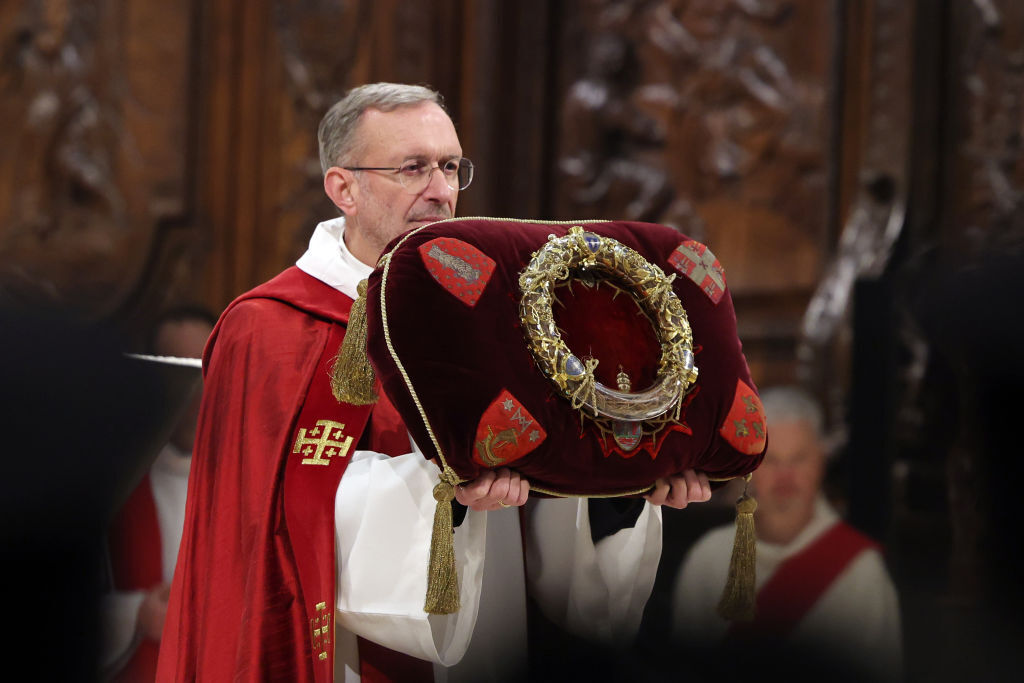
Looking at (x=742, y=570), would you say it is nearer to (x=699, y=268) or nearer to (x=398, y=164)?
(x=699, y=268)

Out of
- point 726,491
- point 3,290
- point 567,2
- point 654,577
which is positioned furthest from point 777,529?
point 3,290

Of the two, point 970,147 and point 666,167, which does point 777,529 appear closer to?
point 970,147

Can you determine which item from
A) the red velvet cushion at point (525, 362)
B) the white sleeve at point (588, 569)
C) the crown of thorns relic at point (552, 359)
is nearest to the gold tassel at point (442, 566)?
the crown of thorns relic at point (552, 359)

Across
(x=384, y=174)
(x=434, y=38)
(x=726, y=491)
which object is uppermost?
(x=434, y=38)

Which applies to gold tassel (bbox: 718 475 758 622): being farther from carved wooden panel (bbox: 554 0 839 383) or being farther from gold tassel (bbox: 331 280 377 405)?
carved wooden panel (bbox: 554 0 839 383)

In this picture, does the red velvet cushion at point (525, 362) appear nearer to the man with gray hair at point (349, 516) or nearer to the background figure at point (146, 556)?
the man with gray hair at point (349, 516)

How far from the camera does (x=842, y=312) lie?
3.70m

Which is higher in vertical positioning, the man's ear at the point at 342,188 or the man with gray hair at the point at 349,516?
the man's ear at the point at 342,188

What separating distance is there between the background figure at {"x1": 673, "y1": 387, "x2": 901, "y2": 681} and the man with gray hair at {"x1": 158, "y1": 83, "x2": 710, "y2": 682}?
59 centimetres

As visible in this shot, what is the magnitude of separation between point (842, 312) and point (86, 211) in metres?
3.14

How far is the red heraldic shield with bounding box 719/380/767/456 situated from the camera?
2.26 m

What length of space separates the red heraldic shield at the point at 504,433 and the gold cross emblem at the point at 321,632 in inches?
17.9

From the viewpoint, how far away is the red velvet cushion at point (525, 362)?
204 cm

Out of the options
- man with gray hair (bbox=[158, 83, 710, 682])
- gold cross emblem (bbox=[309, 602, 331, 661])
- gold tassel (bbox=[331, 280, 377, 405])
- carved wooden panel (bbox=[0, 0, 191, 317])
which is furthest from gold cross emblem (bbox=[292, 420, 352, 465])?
carved wooden panel (bbox=[0, 0, 191, 317])
